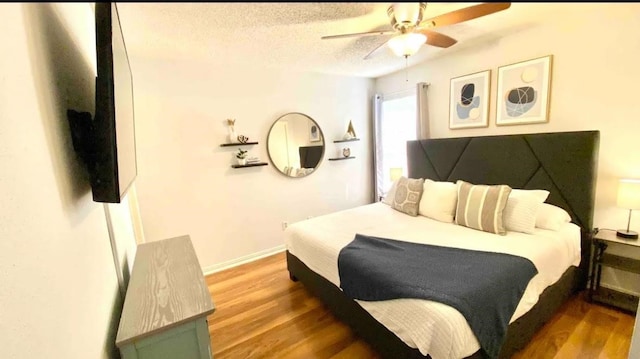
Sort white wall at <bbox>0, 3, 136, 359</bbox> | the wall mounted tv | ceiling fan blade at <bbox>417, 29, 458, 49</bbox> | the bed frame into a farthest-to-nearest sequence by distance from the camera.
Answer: ceiling fan blade at <bbox>417, 29, 458, 49</bbox>, the bed frame, the wall mounted tv, white wall at <bbox>0, 3, 136, 359</bbox>

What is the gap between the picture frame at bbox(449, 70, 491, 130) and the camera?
Result: 106 inches

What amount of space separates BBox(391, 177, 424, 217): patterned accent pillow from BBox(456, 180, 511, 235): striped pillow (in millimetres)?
424

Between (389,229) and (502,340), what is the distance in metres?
1.08

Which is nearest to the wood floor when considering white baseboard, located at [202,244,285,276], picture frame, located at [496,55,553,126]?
white baseboard, located at [202,244,285,276]

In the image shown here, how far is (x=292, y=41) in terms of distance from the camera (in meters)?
2.31

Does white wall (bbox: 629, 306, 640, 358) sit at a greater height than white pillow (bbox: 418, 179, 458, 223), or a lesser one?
lesser

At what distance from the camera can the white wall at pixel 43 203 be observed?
0.51 m

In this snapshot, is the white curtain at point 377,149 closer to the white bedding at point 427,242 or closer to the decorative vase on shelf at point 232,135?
the white bedding at point 427,242

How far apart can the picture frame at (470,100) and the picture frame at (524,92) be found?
118 mm

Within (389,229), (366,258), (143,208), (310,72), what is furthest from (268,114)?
(366,258)

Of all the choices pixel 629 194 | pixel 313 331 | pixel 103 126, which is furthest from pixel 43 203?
pixel 629 194

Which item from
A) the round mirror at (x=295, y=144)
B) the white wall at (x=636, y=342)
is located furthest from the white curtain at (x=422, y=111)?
the white wall at (x=636, y=342)

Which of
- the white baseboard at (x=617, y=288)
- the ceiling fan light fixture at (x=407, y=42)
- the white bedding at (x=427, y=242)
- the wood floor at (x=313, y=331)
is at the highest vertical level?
the ceiling fan light fixture at (x=407, y=42)

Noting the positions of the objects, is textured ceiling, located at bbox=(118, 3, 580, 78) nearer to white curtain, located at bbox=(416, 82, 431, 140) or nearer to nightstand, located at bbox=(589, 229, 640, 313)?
white curtain, located at bbox=(416, 82, 431, 140)
